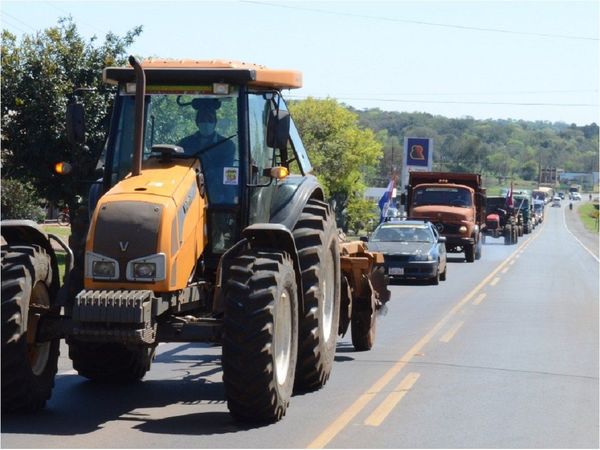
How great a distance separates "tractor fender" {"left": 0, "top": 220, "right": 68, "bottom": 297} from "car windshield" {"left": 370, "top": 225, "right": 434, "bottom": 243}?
Result: 21168mm

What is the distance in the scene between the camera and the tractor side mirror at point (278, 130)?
33.9ft

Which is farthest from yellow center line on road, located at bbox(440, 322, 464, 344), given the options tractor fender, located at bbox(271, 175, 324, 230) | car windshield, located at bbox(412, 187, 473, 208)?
car windshield, located at bbox(412, 187, 473, 208)

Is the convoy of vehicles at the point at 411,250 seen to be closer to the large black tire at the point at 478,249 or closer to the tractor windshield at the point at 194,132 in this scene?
the large black tire at the point at 478,249

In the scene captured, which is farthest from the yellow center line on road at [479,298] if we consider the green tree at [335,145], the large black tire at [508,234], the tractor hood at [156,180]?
the green tree at [335,145]

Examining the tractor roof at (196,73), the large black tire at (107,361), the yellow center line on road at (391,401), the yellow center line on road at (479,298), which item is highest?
the tractor roof at (196,73)

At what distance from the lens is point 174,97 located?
35.2 feet

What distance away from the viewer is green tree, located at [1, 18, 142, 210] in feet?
94.3

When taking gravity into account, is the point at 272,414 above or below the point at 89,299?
below

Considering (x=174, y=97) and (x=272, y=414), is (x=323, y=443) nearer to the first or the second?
(x=272, y=414)

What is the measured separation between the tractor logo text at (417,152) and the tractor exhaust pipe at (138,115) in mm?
50028

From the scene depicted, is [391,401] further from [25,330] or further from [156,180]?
[25,330]

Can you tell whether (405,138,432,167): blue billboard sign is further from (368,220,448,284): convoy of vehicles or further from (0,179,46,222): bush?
(368,220,448,284): convoy of vehicles

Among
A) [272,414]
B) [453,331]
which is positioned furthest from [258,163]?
[453,331]

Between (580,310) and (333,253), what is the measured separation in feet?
39.5
